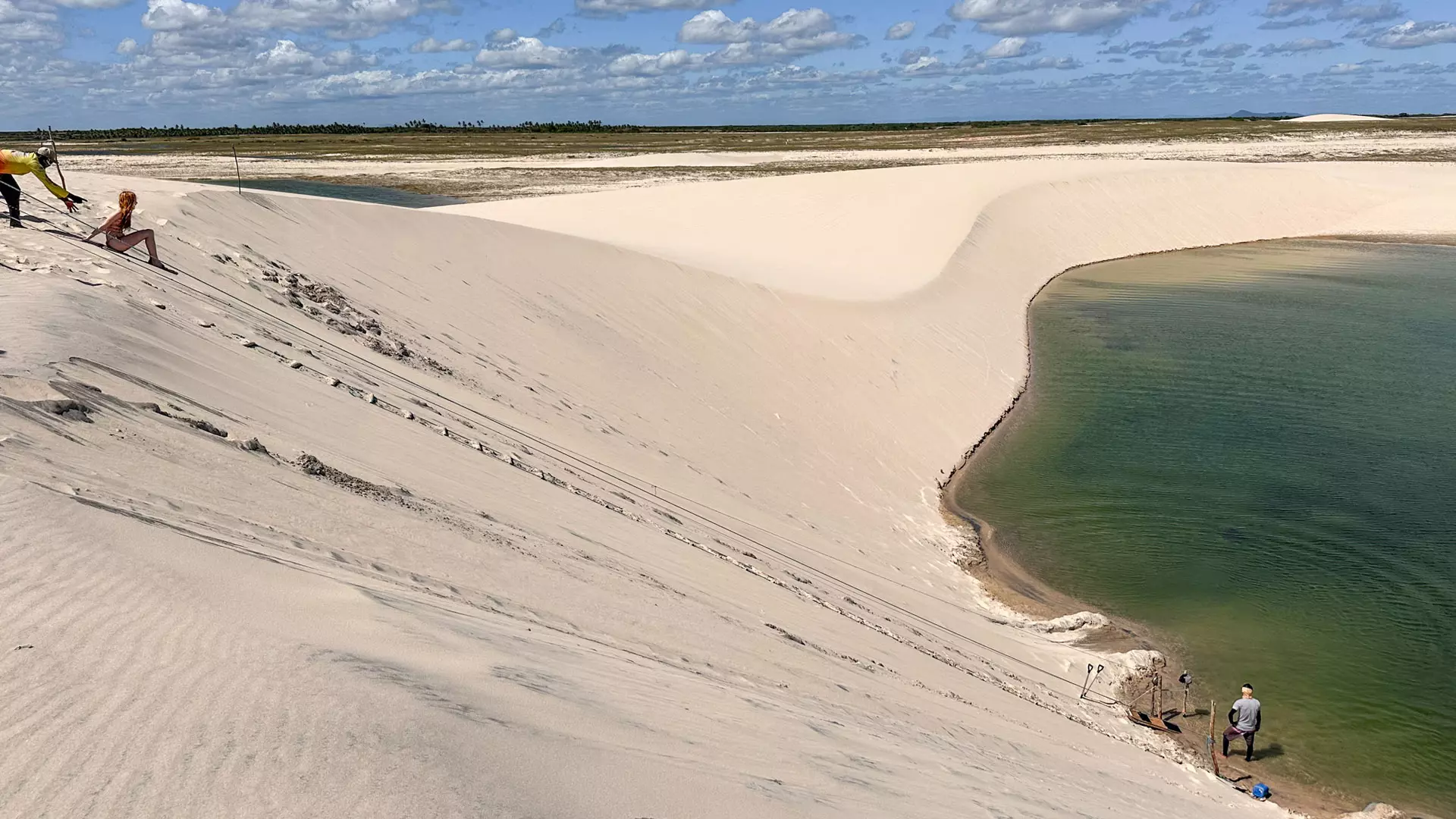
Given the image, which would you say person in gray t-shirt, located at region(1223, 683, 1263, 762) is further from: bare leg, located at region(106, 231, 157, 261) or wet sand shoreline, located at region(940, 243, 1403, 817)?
bare leg, located at region(106, 231, 157, 261)

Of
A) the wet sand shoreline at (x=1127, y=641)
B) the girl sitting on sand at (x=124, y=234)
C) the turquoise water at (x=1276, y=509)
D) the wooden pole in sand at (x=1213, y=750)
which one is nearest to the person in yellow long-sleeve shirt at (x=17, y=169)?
the girl sitting on sand at (x=124, y=234)

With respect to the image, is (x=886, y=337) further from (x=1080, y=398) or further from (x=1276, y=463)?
(x=1276, y=463)

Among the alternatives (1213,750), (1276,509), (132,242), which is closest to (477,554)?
(132,242)

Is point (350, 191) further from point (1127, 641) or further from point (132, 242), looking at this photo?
point (1127, 641)

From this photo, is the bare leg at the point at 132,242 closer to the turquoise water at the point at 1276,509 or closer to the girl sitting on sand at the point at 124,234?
the girl sitting on sand at the point at 124,234

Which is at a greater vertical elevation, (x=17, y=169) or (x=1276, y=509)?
(x=17, y=169)

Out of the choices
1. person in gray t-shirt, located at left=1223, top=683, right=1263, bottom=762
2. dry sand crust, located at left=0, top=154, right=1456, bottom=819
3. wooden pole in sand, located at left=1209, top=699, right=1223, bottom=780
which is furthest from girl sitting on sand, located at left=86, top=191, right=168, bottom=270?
person in gray t-shirt, located at left=1223, top=683, right=1263, bottom=762
